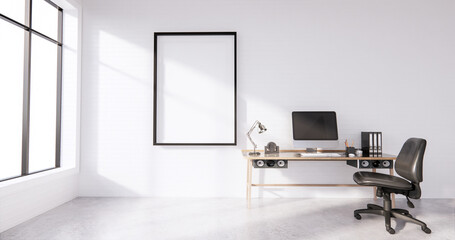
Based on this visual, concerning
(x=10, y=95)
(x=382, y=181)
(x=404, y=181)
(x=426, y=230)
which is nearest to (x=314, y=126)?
(x=382, y=181)

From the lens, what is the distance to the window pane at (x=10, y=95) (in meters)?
3.04

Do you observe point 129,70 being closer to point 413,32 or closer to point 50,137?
point 50,137

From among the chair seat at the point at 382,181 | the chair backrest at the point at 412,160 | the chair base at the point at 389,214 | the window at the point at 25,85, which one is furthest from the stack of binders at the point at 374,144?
the window at the point at 25,85

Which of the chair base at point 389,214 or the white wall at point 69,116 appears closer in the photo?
the chair base at point 389,214

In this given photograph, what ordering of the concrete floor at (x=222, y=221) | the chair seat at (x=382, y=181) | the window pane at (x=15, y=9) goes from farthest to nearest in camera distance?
the window pane at (x=15, y=9) < the chair seat at (x=382, y=181) < the concrete floor at (x=222, y=221)

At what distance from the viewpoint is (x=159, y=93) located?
3.95 m

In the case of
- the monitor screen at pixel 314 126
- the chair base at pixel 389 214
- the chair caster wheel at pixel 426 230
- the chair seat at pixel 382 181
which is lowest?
the chair caster wheel at pixel 426 230

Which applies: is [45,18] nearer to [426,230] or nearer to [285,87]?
[285,87]

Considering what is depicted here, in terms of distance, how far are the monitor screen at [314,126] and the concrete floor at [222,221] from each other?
0.92 m

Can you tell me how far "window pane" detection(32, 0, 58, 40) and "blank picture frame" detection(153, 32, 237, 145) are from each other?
55.9 inches

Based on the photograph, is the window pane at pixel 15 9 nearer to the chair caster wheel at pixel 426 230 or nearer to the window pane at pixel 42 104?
the window pane at pixel 42 104

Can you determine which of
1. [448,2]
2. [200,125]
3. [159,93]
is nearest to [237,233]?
[200,125]

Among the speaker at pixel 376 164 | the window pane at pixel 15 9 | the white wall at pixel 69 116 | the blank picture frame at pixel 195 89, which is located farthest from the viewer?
the blank picture frame at pixel 195 89

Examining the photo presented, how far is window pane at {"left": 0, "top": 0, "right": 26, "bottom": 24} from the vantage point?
2.97 m
